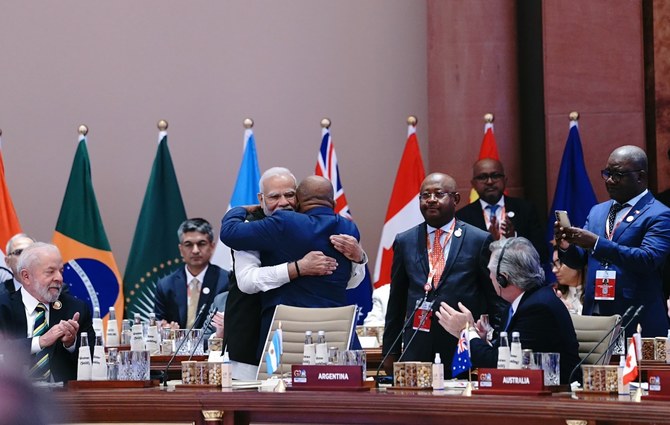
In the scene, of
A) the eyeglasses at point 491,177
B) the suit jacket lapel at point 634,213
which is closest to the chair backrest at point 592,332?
the suit jacket lapel at point 634,213

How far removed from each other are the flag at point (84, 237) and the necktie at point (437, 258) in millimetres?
3663

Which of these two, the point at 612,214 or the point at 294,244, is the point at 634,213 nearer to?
the point at 612,214

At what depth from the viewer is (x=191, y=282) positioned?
21.8ft

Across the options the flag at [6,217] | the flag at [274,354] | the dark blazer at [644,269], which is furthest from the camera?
the flag at [6,217]

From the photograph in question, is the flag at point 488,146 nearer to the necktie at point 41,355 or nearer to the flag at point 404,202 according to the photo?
the flag at point 404,202

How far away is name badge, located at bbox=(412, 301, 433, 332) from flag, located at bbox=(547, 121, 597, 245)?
272 centimetres

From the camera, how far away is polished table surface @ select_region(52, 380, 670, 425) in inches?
117

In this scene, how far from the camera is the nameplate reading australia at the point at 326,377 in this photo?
353 cm

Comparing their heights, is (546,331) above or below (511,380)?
above

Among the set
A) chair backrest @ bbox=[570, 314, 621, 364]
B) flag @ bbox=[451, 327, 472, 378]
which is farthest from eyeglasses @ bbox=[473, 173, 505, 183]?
flag @ bbox=[451, 327, 472, 378]

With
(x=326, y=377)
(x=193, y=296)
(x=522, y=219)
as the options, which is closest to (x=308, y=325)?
(x=326, y=377)

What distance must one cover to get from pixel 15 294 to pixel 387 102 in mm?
4866

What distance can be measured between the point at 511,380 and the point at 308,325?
1328 millimetres

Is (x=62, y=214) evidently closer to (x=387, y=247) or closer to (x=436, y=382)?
(x=387, y=247)
